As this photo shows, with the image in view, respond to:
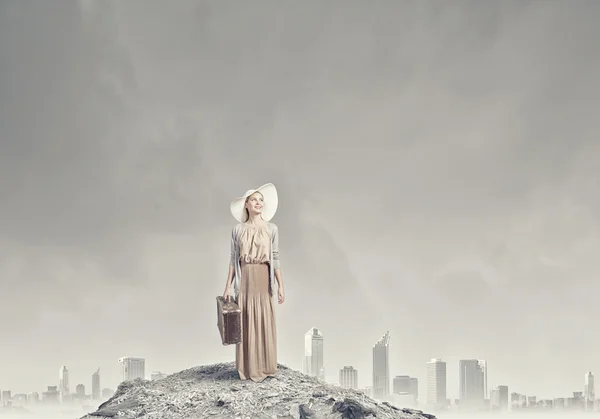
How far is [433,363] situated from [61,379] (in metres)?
7.51

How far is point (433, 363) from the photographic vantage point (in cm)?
1592

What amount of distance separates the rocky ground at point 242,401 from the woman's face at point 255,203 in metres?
2.57

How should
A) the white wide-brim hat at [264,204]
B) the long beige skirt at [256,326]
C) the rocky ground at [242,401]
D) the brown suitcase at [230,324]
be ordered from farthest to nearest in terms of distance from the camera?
the white wide-brim hat at [264,204] < the long beige skirt at [256,326] < the brown suitcase at [230,324] < the rocky ground at [242,401]

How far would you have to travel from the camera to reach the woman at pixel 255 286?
38.9 ft

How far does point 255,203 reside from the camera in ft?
39.2

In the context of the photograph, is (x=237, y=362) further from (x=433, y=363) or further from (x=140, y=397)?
(x=433, y=363)

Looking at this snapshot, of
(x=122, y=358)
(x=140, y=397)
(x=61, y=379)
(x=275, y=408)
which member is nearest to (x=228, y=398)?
(x=275, y=408)

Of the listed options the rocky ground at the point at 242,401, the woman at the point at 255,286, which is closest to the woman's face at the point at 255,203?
the woman at the point at 255,286

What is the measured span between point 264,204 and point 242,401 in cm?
297

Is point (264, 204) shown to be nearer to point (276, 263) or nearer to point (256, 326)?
point (276, 263)

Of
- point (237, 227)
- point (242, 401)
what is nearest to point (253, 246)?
point (237, 227)

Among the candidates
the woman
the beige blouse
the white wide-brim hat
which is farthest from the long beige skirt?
the white wide-brim hat

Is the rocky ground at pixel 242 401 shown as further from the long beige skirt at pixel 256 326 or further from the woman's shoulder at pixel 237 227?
the woman's shoulder at pixel 237 227

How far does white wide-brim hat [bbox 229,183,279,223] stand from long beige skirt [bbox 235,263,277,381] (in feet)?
2.54
